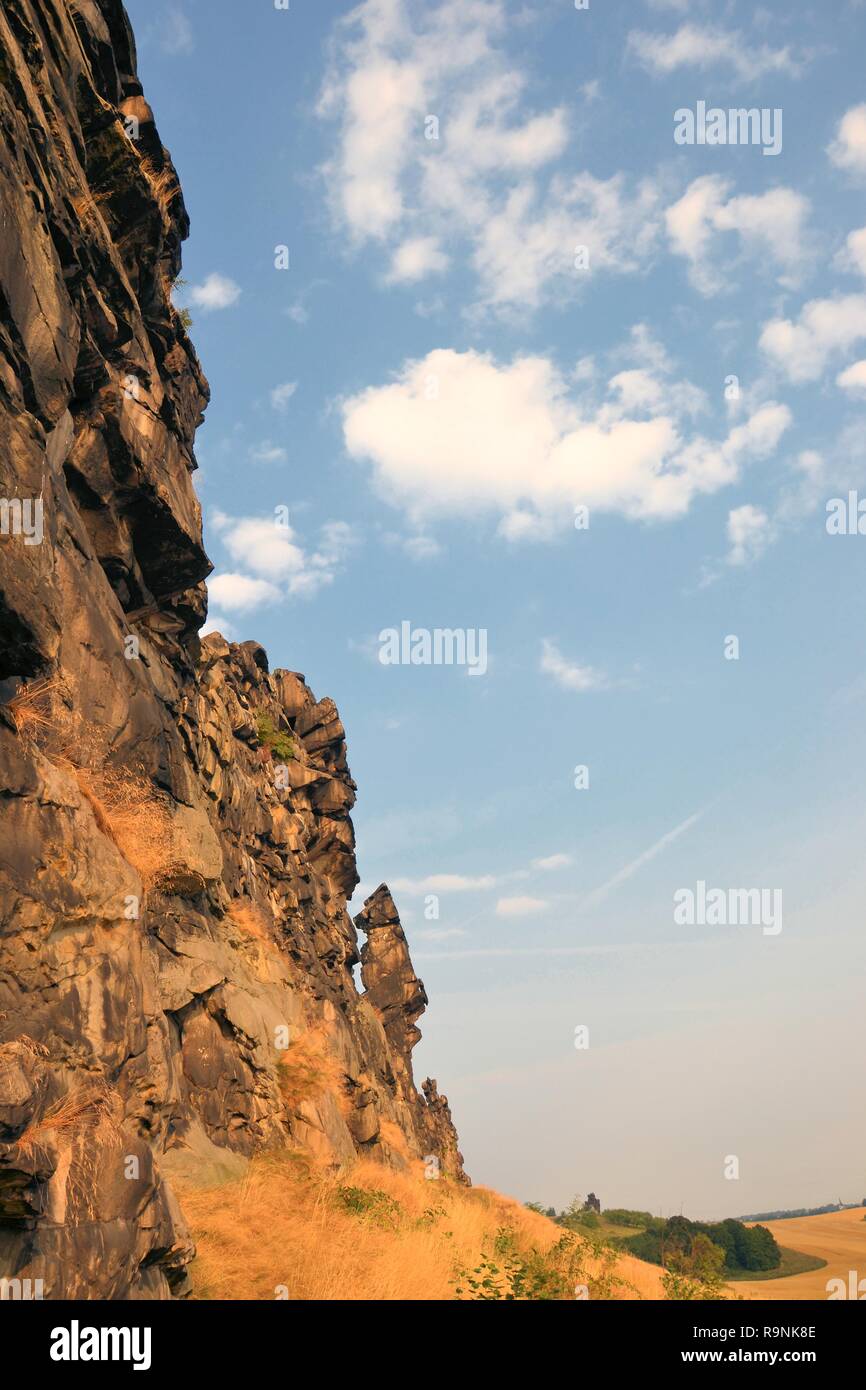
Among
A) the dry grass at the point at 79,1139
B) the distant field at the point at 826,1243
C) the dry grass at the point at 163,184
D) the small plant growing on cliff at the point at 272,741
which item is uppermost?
the dry grass at the point at 163,184

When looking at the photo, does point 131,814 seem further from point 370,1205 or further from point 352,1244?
point 370,1205

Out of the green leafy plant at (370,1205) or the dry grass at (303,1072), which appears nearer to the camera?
the green leafy plant at (370,1205)

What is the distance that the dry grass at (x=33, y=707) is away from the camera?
9797mm

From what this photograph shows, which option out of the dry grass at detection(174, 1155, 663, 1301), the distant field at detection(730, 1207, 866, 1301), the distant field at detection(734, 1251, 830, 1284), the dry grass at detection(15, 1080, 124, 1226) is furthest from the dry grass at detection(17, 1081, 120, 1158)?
the distant field at detection(734, 1251, 830, 1284)

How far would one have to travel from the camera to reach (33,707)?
1045 centimetres

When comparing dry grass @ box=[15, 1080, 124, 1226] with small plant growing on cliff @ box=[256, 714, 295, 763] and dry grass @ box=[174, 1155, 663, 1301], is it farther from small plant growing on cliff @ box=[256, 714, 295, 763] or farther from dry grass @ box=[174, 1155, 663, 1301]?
small plant growing on cliff @ box=[256, 714, 295, 763]

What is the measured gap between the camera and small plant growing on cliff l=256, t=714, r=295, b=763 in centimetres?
3925

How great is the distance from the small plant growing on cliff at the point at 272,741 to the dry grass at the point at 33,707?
27507mm

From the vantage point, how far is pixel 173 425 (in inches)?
758

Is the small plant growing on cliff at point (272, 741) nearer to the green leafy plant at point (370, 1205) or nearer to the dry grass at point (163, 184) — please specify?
the green leafy plant at point (370, 1205)

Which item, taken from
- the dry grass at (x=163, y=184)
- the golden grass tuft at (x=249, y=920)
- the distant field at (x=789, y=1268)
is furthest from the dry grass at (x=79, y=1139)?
the distant field at (x=789, y=1268)

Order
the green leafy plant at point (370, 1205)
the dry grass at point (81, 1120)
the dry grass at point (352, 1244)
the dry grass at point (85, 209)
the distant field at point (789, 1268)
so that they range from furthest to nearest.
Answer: the distant field at point (789, 1268), the green leafy plant at point (370, 1205), the dry grass at point (85, 209), the dry grass at point (352, 1244), the dry grass at point (81, 1120)

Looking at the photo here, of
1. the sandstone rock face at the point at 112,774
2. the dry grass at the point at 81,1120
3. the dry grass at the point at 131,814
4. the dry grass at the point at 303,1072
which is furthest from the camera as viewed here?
the dry grass at the point at 303,1072
